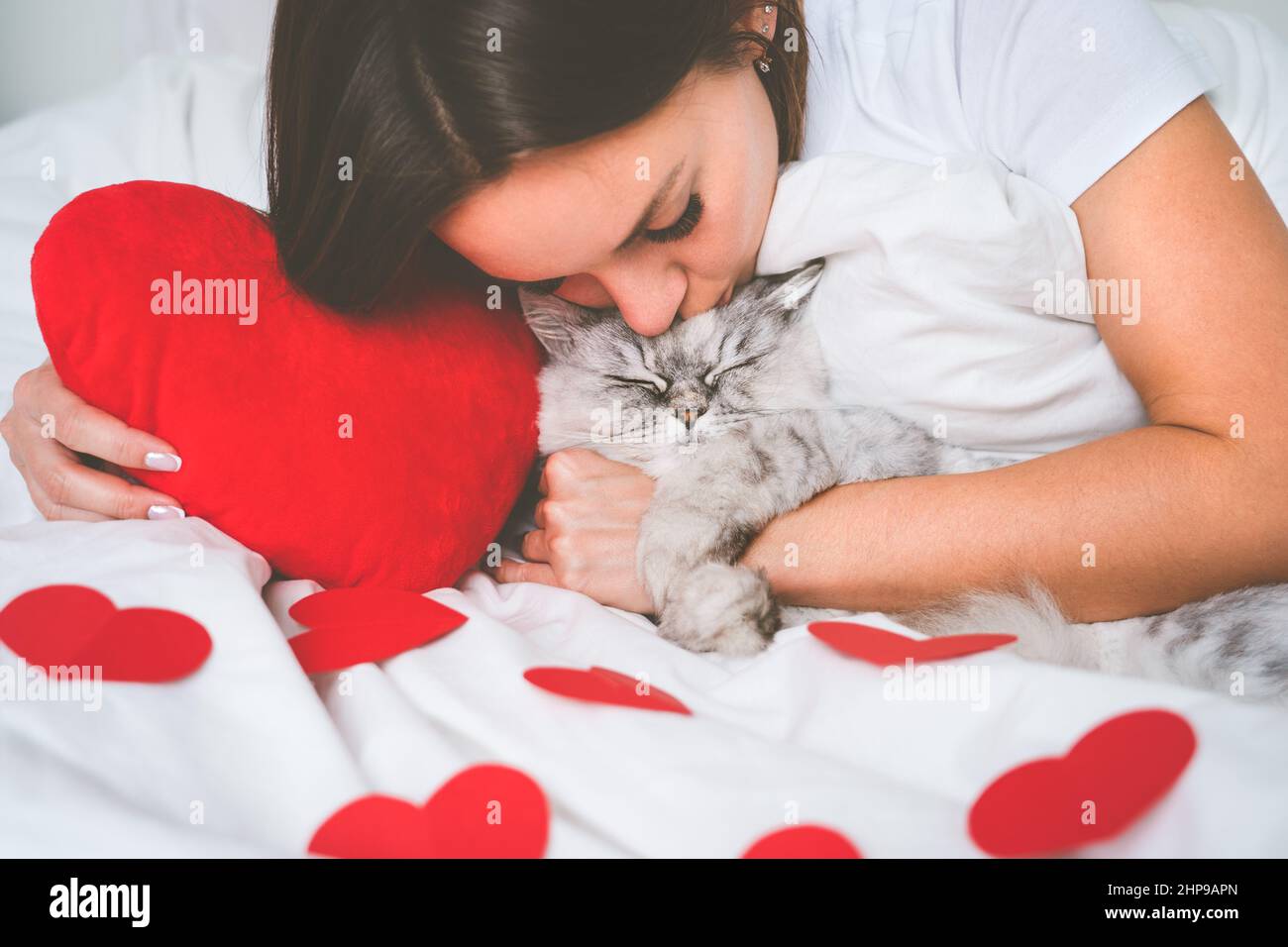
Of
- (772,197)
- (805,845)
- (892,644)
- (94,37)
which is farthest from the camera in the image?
(94,37)

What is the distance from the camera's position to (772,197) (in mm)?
1136

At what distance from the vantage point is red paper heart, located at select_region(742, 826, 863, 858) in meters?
0.63

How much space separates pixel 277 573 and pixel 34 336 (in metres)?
0.76

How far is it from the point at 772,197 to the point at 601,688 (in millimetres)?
660

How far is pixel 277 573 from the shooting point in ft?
3.49

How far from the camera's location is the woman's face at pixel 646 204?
0.90m

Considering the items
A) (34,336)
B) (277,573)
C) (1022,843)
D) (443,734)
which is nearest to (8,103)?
(34,336)

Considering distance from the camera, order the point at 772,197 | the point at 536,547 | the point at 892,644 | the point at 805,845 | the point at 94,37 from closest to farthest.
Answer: the point at 805,845
the point at 892,644
the point at 772,197
the point at 536,547
the point at 94,37

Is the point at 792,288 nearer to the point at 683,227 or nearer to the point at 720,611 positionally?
the point at 683,227

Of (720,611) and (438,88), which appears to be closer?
(438,88)

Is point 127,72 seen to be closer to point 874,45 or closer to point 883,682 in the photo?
point 874,45
